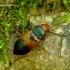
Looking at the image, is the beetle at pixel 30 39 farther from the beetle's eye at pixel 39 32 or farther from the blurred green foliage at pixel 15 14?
the blurred green foliage at pixel 15 14

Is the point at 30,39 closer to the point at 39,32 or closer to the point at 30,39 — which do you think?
the point at 30,39

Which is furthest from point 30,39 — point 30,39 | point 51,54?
point 51,54

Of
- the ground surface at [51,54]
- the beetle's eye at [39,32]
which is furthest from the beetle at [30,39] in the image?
the ground surface at [51,54]

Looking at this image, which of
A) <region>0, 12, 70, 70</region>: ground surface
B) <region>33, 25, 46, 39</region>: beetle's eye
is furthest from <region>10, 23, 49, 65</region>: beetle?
<region>0, 12, 70, 70</region>: ground surface

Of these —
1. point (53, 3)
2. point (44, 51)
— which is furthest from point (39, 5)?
point (44, 51)

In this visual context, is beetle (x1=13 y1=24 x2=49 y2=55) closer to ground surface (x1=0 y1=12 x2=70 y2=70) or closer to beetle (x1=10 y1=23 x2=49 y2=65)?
beetle (x1=10 y1=23 x2=49 y2=65)

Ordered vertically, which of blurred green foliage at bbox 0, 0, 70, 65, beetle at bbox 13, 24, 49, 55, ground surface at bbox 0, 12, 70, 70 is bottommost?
ground surface at bbox 0, 12, 70, 70
